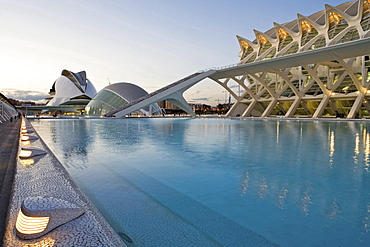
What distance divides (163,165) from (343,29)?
3477cm

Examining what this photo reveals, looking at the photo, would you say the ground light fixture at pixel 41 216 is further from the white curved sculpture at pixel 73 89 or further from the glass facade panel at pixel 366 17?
the white curved sculpture at pixel 73 89

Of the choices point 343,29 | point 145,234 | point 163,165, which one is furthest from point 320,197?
point 343,29

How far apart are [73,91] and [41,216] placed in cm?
6768

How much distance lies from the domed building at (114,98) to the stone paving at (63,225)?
30287 mm

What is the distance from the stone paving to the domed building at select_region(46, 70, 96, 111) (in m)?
63.5

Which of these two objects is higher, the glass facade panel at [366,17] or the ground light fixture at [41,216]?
the glass facade panel at [366,17]

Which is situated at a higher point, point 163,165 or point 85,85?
point 85,85

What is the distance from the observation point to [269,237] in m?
2.02

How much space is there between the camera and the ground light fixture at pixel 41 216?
1482 mm

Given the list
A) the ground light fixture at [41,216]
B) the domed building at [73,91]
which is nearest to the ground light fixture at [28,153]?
the ground light fixture at [41,216]

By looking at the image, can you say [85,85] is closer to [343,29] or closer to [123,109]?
[123,109]

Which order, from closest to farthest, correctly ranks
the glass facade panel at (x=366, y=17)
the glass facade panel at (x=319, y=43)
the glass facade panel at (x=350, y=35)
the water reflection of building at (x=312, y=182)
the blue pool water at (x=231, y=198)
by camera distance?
1. the blue pool water at (x=231, y=198)
2. the water reflection of building at (x=312, y=182)
3. the glass facade panel at (x=366, y=17)
4. the glass facade panel at (x=350, y=35)
5. the glass facade panel at (x=319, y=43)

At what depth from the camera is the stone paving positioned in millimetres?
1411

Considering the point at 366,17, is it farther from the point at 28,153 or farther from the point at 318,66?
the point at 28,153
